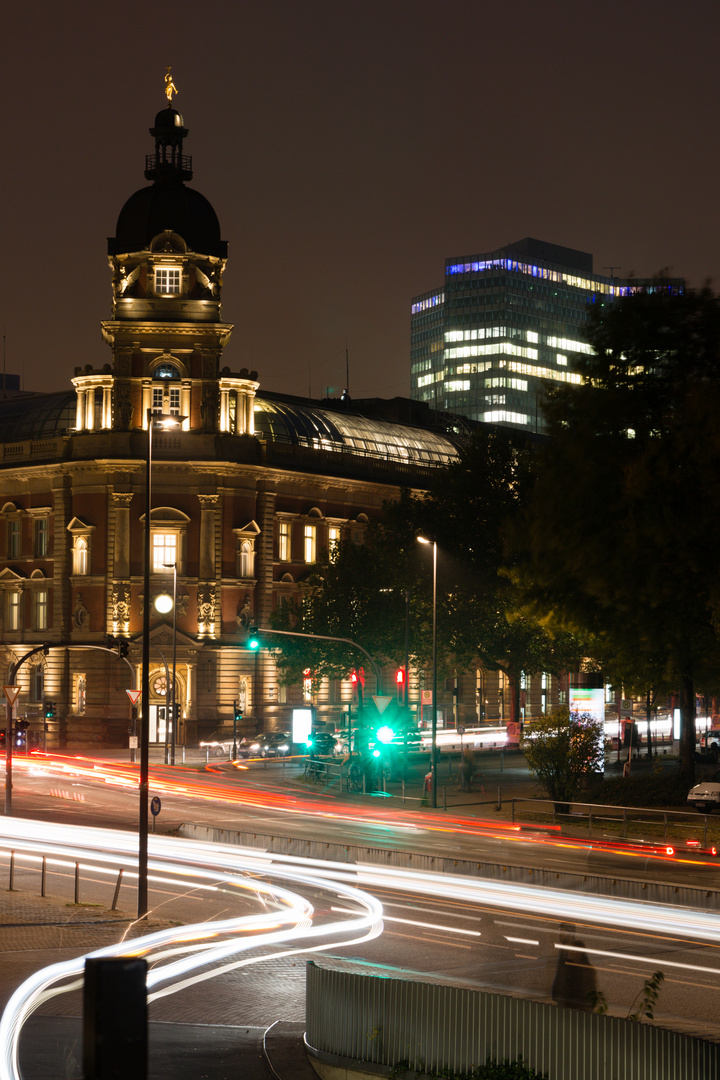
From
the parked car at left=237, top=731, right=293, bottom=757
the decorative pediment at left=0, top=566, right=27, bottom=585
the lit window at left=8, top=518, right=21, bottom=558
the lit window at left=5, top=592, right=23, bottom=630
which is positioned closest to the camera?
the parked car at left=237, top=731, right=293, bottom=757

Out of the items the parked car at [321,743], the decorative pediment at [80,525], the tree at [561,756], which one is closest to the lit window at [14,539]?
the decorative pediment at [80,525]

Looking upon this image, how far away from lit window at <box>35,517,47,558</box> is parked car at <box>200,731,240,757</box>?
17370 millimetres

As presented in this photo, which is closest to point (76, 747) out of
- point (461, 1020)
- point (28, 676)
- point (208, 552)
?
point (28, 676)

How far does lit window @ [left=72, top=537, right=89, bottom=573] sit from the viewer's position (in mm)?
83431

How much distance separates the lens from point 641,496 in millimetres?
37250

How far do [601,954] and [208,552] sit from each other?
63.5m

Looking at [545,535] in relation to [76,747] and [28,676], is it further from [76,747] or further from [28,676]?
[28,676]

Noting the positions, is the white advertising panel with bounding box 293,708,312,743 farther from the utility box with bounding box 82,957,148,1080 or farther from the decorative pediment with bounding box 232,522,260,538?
the utility box with bounding box 82,957,148,1080

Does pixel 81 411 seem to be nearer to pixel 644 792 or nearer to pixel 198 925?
pixel 644 792

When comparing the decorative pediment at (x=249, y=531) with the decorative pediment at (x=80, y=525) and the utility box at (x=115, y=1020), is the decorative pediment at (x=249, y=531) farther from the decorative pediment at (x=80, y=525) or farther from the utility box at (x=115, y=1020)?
the utility box at (x=115, y=1020)

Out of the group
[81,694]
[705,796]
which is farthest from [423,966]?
[81,694]

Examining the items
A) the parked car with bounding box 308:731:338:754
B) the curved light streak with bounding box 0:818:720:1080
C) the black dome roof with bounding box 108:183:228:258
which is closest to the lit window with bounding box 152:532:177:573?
the black dome roof with bounding box 108:183:228:258

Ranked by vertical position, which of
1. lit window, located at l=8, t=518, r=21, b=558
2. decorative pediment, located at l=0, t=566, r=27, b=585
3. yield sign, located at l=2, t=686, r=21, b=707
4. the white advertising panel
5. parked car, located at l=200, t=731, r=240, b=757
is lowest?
parked car, located at l=200, t=731, r=240, b=757

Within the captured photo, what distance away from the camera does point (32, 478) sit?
86500mm
